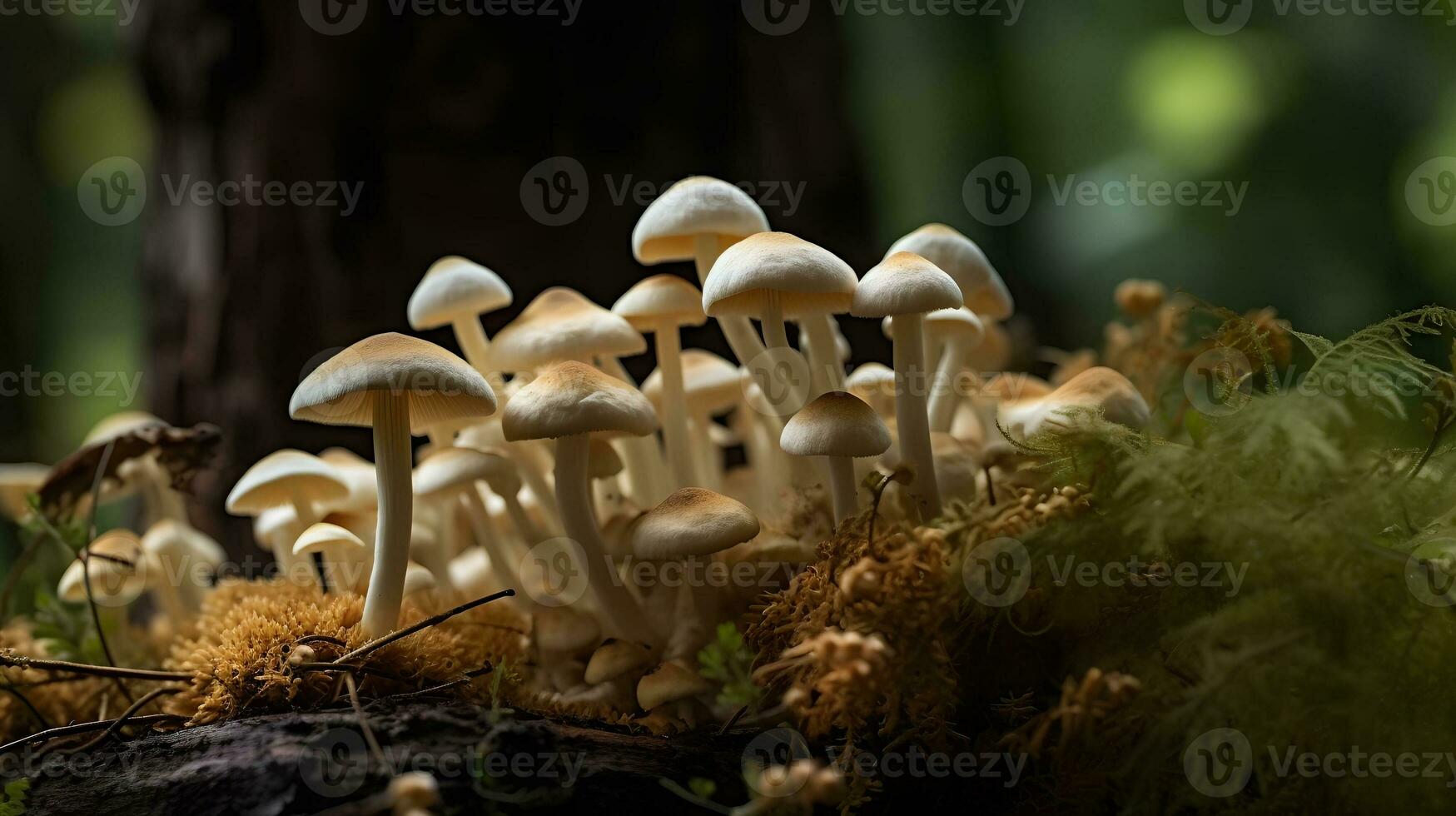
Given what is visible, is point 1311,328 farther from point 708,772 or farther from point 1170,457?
point 708,772

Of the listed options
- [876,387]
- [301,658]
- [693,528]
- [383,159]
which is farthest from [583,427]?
[383,159]

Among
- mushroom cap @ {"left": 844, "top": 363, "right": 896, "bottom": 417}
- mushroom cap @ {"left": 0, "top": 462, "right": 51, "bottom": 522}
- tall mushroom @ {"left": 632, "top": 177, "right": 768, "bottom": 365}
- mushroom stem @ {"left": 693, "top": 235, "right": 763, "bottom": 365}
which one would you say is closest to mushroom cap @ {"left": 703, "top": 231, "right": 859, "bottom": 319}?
tall mushroom @ {"left": 632, "top": 177, "right": 768, "bottom": 365}

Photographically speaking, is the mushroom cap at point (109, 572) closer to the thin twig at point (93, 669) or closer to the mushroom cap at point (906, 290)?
the thin twig at point (93, 669)

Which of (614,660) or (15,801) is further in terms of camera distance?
(614,660)

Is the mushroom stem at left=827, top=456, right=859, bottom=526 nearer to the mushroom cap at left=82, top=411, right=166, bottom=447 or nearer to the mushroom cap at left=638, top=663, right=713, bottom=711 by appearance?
the mushroom cap at left=638, top=663, right=713, bottom=711

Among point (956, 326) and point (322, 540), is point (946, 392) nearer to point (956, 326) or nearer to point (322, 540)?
point (956, 326)

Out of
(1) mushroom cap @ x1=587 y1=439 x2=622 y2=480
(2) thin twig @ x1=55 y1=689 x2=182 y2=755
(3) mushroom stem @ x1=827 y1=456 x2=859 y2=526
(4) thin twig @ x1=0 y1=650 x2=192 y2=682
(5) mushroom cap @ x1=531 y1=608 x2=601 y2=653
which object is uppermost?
(1) mushroom cap @ x1=587 y1=439 x2=622 y2=480

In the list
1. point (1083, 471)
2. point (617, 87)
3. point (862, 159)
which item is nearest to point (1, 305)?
point (617, 87)
